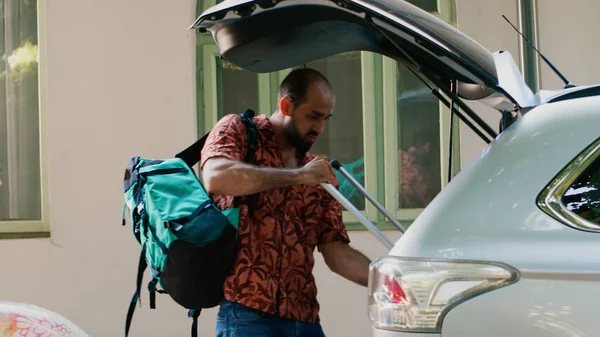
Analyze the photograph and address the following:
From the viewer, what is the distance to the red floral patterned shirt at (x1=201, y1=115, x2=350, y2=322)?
3.69 meters

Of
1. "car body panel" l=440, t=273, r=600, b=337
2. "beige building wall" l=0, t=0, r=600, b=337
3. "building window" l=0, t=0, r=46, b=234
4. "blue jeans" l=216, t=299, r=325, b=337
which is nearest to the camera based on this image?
"car body panel" l=440, t=273, r=600, b=337

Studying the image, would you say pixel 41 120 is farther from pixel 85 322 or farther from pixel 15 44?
pixel 85 322

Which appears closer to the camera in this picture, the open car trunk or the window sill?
the open car trunk

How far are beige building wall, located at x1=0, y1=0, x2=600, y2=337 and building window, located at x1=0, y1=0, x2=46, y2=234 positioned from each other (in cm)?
28

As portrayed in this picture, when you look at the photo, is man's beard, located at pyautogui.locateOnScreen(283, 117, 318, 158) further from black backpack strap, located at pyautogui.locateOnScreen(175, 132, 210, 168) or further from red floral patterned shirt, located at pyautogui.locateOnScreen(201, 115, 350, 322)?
black backpack strap, located at pyautogui.locateOnScreen(175, 132, 210, 168)

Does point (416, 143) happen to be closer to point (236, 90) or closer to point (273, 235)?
point (236, 90)

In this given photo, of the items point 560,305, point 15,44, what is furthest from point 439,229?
point 15,44

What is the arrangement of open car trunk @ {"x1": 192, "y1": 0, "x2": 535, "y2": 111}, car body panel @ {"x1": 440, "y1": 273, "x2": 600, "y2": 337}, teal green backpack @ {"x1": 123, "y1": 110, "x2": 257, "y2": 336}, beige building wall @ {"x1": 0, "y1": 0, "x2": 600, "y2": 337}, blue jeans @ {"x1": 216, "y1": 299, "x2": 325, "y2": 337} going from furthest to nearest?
1. beige building wall @ {"x1": 0, "y1": 0, "x2": 600, "y2": 337}
2. blue jeans @ {"x1": 216, "y1": 299, "x2": 325, "y2": 337}
3. teal green backpack @ {"x1": 123, "y1": 110, "x2": 257, "y2": 336}
4. open car trunk @ {"x1": 192, "y1": 0, "x2": 535, "y2": 111}
5. car body panel @ {"x1": 440, "y1": 273, "x2": 600, "y2": 337}

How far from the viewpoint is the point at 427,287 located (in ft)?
8.60

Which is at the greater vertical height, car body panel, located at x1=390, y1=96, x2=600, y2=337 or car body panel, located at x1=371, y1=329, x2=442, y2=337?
car body panel, located at x1=390, y1=96, x2=600, y2=337

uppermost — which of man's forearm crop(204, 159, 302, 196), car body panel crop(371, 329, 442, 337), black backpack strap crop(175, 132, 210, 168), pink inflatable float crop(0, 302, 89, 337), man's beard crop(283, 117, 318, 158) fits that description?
man's beard crop(283, 117, 318, 158)

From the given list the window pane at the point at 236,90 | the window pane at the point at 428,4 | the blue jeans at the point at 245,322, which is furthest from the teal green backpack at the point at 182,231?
the window pane at the point at 428,4

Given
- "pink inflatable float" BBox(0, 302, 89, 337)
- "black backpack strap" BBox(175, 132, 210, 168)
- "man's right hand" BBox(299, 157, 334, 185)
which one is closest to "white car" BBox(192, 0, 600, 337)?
"man's right hand" BBox(299, 157, 334, 185)

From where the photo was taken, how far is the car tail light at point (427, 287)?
2566mm
